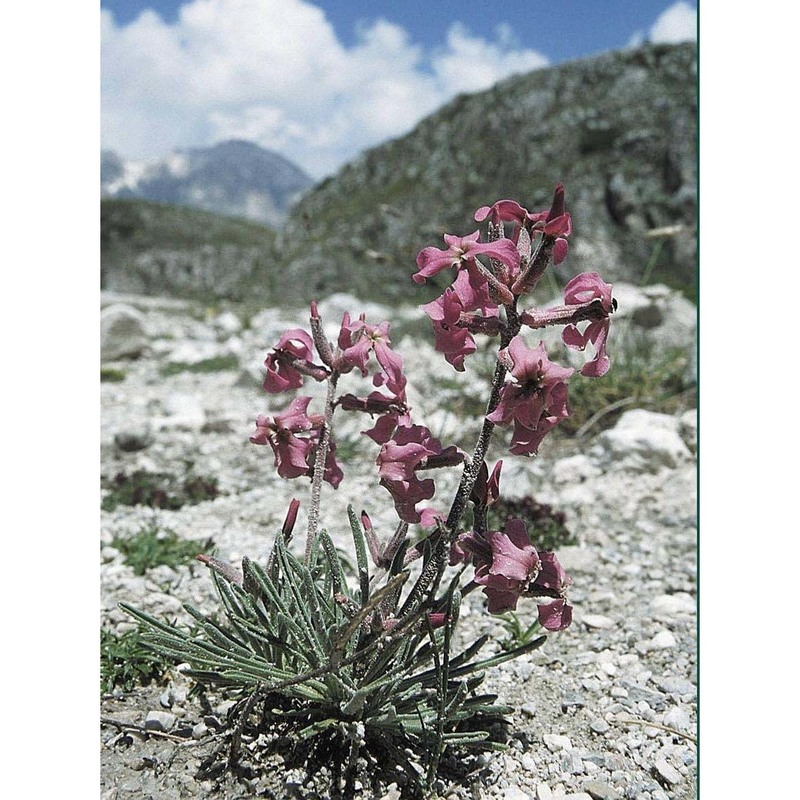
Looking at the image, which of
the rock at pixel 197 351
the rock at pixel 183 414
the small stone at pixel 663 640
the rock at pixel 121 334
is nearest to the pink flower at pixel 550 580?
the small stone at pixel 663 640

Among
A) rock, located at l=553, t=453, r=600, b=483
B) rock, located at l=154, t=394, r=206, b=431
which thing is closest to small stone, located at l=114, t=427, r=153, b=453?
rock, located at l=154, t=394, r=206, b=431

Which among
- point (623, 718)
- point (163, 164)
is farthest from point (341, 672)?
point (163, 164)

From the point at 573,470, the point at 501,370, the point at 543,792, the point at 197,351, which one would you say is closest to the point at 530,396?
the point at 501,370

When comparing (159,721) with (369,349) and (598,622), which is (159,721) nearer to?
(369,349)

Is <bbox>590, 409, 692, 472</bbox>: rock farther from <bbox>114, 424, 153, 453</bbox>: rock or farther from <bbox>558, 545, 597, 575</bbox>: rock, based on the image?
<bbox>114, 424, 153, 453</bbox>: rock

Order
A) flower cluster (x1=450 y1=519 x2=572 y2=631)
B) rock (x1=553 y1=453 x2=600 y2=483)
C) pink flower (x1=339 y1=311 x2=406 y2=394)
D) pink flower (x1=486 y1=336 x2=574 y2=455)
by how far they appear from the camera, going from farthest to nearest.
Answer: rock (x1=553 y1=453 x2=600 y2=483)
pink flower (x1=339 y1=311 x2=406 y2=394)
flower cluster (x1=450 y1=519 x2=572 y2=631)
pink flower (x1=486 y1=336 x2=574 y2=455)
